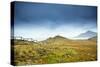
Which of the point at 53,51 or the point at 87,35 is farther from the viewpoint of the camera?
the point at 87,35

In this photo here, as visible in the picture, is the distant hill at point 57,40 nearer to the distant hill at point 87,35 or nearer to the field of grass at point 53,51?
the field of grass at point 53,51

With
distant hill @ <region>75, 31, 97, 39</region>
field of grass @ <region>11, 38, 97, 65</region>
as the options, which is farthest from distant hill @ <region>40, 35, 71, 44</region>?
distant hill @ <region>75, 31, 97, 39</region>

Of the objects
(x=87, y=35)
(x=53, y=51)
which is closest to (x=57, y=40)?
(x=53, y=51)

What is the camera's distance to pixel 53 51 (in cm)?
228

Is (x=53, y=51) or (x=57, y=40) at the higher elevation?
(x=57, y=40)

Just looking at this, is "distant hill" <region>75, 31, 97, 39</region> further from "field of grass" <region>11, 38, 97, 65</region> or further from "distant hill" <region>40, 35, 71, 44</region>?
"distant hill" <region>40, 35, 71, 44</region>

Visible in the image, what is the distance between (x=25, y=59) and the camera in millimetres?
2166

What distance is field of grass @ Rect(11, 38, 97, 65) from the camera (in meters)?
2.15

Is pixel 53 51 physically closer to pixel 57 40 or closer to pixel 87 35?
pixel 57 40

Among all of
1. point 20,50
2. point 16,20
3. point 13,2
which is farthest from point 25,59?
point 13,2

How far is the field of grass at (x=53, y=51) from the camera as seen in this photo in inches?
84.6

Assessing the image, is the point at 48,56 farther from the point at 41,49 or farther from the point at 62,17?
the point at 62,17

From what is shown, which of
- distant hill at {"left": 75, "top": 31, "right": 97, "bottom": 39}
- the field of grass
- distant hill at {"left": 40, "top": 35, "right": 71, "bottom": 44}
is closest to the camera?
the field of grass

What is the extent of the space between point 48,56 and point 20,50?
321 mm
